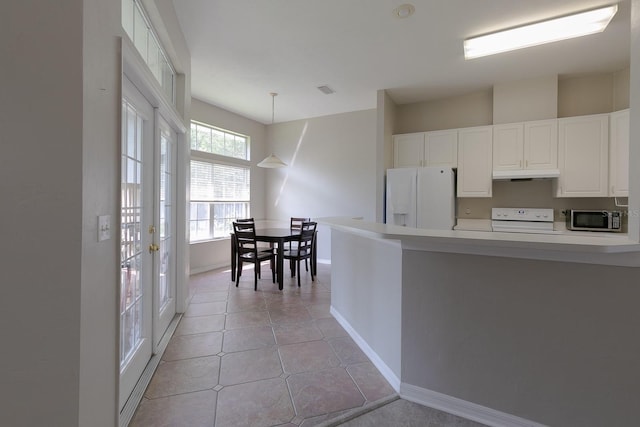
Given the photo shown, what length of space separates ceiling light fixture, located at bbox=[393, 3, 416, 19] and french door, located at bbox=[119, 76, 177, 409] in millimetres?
2181

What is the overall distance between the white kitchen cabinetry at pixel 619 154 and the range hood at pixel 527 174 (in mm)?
511

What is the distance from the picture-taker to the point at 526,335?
1467 millimetres

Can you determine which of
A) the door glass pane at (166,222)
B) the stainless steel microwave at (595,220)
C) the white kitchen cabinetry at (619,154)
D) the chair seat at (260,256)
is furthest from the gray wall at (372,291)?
the white kitchen cabinetry at (619,154)

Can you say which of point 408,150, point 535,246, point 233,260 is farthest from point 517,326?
point 233,260

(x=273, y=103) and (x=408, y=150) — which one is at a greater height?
(x=273, y=103)

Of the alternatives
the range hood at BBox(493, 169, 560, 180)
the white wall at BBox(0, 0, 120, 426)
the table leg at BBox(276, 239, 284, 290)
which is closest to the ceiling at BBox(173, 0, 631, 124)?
the range hood at BBox(493, 169, 560, 180)

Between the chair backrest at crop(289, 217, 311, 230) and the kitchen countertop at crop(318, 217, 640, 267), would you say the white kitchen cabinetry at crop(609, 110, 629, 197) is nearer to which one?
the kitchen countertop at crop(318, 217, 640, 267)

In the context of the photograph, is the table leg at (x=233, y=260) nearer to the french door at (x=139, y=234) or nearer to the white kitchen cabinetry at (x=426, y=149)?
the french door at (x=139, y=234)

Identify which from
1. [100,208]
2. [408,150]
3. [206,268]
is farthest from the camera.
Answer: [206,268]

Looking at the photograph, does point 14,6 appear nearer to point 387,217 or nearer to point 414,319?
point 414,319

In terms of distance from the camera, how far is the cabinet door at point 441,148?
13.6 feet

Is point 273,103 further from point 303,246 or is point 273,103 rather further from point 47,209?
point 47,209

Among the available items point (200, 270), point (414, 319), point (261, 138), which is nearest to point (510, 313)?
point (414, 319)

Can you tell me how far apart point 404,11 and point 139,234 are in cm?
279
